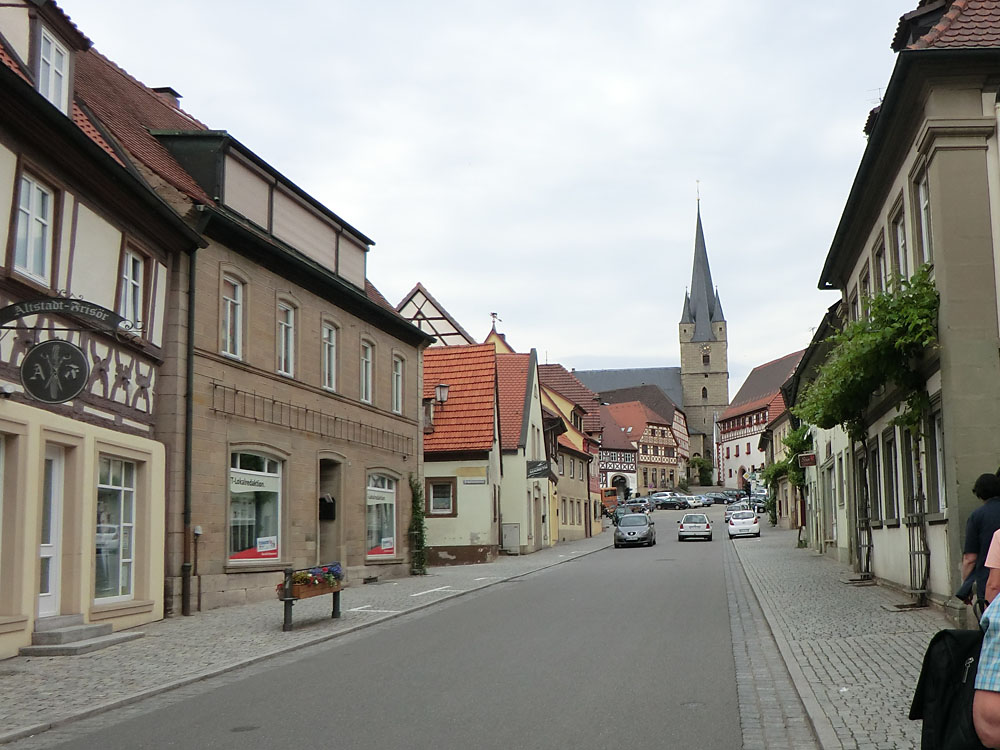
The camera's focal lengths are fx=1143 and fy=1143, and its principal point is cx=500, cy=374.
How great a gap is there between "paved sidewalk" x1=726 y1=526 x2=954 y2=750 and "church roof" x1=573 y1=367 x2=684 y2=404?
139 meters

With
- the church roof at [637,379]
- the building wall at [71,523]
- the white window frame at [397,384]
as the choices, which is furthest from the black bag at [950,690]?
the church roof at [637,379]

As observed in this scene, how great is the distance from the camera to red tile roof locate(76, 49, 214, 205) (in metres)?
19.0

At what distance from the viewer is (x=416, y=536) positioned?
29609 mm

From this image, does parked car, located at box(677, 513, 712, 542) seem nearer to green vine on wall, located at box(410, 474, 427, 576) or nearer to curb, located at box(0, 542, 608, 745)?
green vine on wall, located at box(410, 474, 427, 576)

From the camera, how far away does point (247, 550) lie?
20.6 metres

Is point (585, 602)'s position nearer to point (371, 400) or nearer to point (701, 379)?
point (371, 400)

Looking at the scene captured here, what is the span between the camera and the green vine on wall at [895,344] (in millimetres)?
14914

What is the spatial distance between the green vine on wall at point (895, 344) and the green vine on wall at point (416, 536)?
1427cm

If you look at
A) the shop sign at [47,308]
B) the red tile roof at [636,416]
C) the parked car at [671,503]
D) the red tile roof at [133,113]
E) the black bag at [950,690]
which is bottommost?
the black bag at [950,690]

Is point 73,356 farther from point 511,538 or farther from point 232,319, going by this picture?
point 511,538

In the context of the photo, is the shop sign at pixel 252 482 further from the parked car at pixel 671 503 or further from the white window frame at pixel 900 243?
the parked car at pixel 671 503

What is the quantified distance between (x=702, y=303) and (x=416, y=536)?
124009 millimetres

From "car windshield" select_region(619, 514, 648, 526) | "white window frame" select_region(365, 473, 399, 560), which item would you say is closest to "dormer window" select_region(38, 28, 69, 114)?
"white window frame" select_region(365, 473, 399, 560)

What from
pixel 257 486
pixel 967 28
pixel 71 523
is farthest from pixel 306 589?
pixel 967 28
